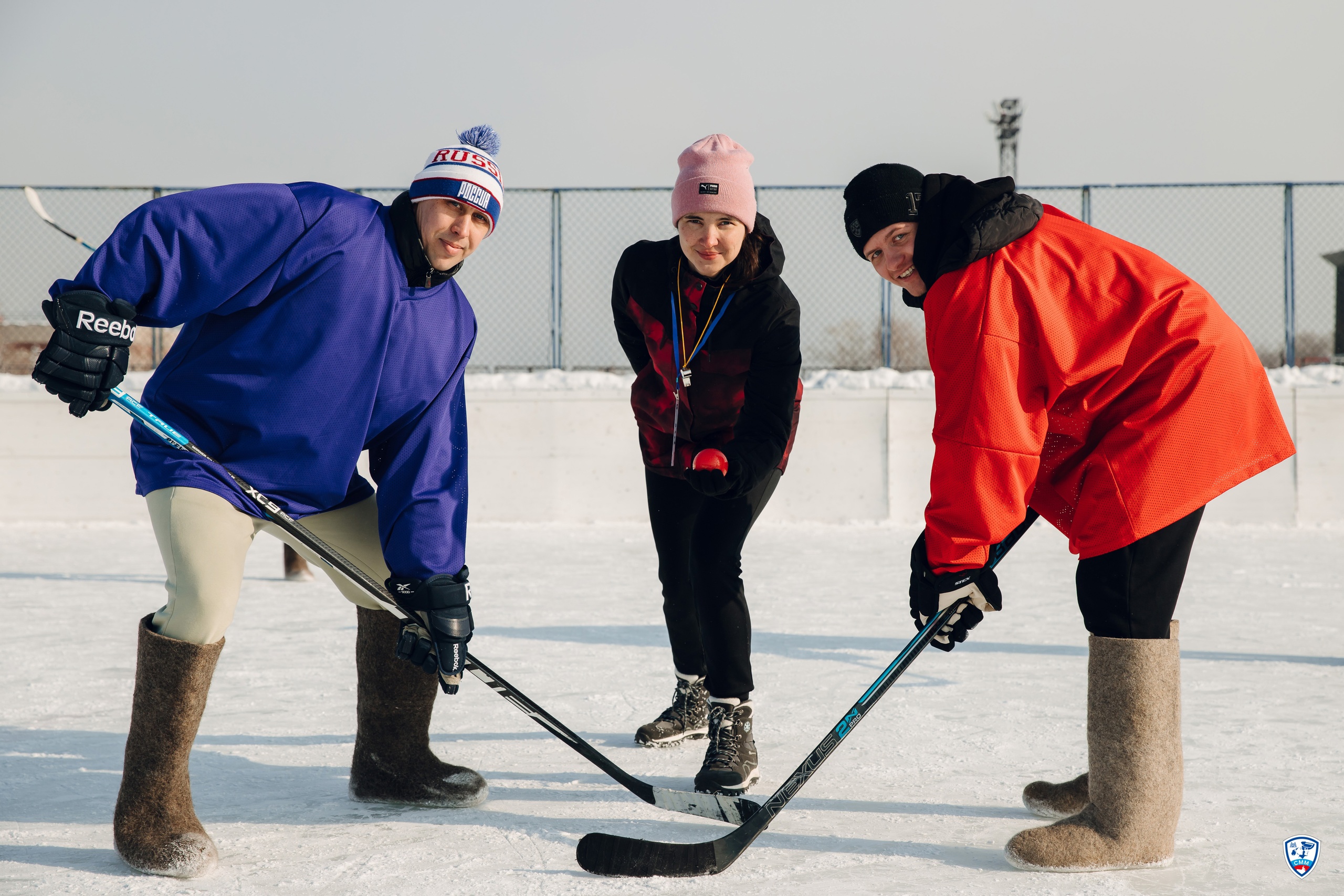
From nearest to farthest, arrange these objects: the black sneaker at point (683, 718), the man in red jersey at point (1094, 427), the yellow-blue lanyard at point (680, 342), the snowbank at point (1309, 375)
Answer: the man in red jersey at point (1094, 427) < the yellow-blue lanyard at point (680, 342) < the black sneaker at point (683, 718) < the snowbank at point (1309, 375)

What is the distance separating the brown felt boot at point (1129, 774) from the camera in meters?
1.76

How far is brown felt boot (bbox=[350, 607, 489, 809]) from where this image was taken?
213 centimetres

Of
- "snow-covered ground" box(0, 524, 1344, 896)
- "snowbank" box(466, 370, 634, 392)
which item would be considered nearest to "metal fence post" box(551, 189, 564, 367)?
"snowbank" box(466, 370, 634, 392)

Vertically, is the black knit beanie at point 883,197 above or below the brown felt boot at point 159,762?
above

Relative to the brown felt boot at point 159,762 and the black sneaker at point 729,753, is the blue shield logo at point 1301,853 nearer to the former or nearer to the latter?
the black sneaker at point 729,753

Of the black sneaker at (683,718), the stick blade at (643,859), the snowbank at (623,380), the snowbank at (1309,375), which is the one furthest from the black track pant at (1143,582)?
the snowbank at (1309,375)

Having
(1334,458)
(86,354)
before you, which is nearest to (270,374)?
(86,354)

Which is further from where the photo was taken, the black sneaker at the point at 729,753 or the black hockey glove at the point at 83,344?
the black sneaker at the point at 729,753

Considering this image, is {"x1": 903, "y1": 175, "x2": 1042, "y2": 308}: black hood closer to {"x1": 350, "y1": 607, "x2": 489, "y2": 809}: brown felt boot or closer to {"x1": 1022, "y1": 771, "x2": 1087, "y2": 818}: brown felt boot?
{"x1": 1022, "y1": 771, "x2": 1087, "y2": 818}: brown felt boot

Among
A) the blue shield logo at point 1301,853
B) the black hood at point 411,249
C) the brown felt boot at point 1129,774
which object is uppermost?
the black hood at point 411,249

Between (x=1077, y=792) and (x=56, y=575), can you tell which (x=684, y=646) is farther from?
(x=56, y=575)

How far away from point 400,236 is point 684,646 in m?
1.22

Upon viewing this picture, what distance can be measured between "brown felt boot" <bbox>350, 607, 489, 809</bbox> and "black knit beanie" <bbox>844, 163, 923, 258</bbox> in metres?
1.18

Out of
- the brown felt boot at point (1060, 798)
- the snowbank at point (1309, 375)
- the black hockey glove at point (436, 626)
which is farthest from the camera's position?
the snowbank at point (1309, 375)
